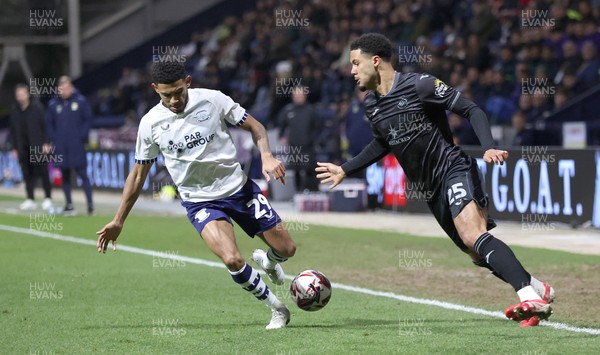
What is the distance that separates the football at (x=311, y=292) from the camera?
8.70 metres

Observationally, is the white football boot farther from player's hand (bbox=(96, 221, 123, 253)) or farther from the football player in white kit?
player's hand (bbox=(96, 221, 123, 253))

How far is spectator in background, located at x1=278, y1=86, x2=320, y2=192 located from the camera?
70.0 ft

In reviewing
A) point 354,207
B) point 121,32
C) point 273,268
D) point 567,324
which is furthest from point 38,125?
point 121,32

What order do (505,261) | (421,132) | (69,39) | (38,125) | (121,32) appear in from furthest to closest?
(121,32), (69,39), (38,125), (421,132), (505,261)

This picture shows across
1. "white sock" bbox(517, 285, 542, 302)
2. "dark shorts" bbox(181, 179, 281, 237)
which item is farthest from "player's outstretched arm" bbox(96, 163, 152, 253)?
"white sock" bbox(517, 285, 542, 302)

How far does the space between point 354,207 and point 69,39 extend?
20.8 metres


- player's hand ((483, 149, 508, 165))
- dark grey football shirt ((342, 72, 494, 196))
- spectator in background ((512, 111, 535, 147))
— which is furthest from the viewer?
spectator in background ((512, 111, 535, 147))

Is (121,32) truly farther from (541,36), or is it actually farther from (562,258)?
(562,258)

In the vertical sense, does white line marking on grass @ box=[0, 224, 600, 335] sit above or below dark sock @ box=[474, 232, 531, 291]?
below

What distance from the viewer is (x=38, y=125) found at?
878 inches

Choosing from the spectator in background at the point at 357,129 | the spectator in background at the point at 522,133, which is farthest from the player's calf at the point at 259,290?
the spectator in background at the point at 357,129

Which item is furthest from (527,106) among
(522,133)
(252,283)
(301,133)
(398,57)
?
(252,283)

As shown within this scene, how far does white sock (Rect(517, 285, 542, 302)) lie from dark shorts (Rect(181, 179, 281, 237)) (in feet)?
7.39

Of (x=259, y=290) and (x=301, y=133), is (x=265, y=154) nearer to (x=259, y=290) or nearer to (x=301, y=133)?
(x=259, y=290)
